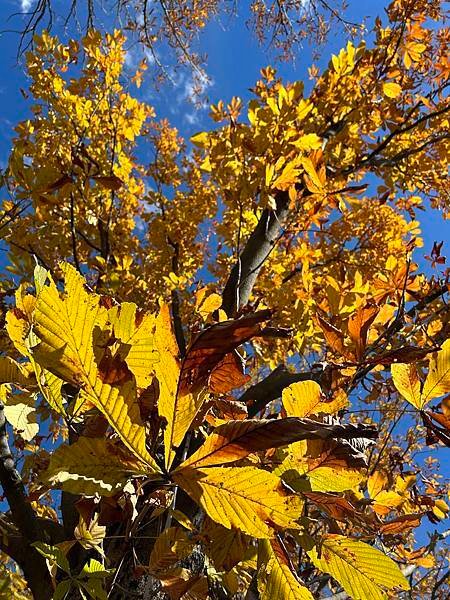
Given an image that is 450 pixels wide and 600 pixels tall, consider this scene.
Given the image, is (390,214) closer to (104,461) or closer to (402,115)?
(402,115)

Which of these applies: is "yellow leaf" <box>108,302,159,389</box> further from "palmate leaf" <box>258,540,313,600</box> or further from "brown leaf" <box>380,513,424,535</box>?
"brown leaf" <box>380,513,424,535</box>

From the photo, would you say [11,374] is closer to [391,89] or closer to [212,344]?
[212,344]

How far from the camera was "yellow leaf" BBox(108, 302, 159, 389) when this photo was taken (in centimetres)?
40

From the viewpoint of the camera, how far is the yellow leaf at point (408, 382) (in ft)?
1.56

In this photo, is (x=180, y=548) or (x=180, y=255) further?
(x=180, y=255)

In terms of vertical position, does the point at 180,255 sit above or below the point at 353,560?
above

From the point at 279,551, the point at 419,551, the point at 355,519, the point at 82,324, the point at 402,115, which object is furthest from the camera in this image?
the point at 402,115

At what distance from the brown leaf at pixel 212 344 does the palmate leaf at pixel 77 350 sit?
4 cm

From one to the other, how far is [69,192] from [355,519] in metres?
1.41

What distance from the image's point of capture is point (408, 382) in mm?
480

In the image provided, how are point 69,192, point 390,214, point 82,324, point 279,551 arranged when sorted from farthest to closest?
1. point 390,214
2. point 69,192
3. point 279,551
4. point 82,324

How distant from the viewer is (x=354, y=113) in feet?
9.42

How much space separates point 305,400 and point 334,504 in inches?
5.0

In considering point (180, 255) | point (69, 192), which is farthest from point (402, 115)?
point (180, 255)
